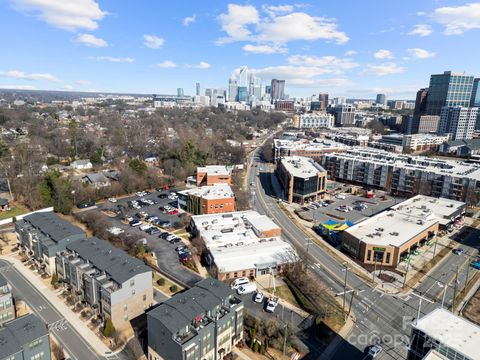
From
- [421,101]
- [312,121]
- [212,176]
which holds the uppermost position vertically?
[421,101]

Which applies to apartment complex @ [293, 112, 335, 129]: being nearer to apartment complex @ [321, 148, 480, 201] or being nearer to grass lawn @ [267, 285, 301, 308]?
apartment complex @ [321, 148, 480, 201]

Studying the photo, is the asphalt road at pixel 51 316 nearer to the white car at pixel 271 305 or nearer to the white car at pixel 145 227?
the white car at pixel 271 305

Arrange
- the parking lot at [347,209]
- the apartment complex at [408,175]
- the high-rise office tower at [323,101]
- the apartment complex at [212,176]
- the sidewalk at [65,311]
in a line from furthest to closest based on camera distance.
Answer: the high-rise office tower at [323,101]
the apartment complex at [212,176]
the apartment complex at [408,175]
the parking lot at [347,209]
the sidewalk at [65,311]

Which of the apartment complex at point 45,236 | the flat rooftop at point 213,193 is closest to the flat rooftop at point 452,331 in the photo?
the apartment complex at point 45,236

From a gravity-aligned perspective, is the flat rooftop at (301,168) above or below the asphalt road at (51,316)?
above

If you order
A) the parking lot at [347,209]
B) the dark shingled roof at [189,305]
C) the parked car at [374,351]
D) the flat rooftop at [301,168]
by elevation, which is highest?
the flat rooftop at [301,168]

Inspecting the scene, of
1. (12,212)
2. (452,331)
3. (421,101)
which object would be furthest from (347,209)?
(421,101)

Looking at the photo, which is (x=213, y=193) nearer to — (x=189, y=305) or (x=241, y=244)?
(x=241, y=244)
